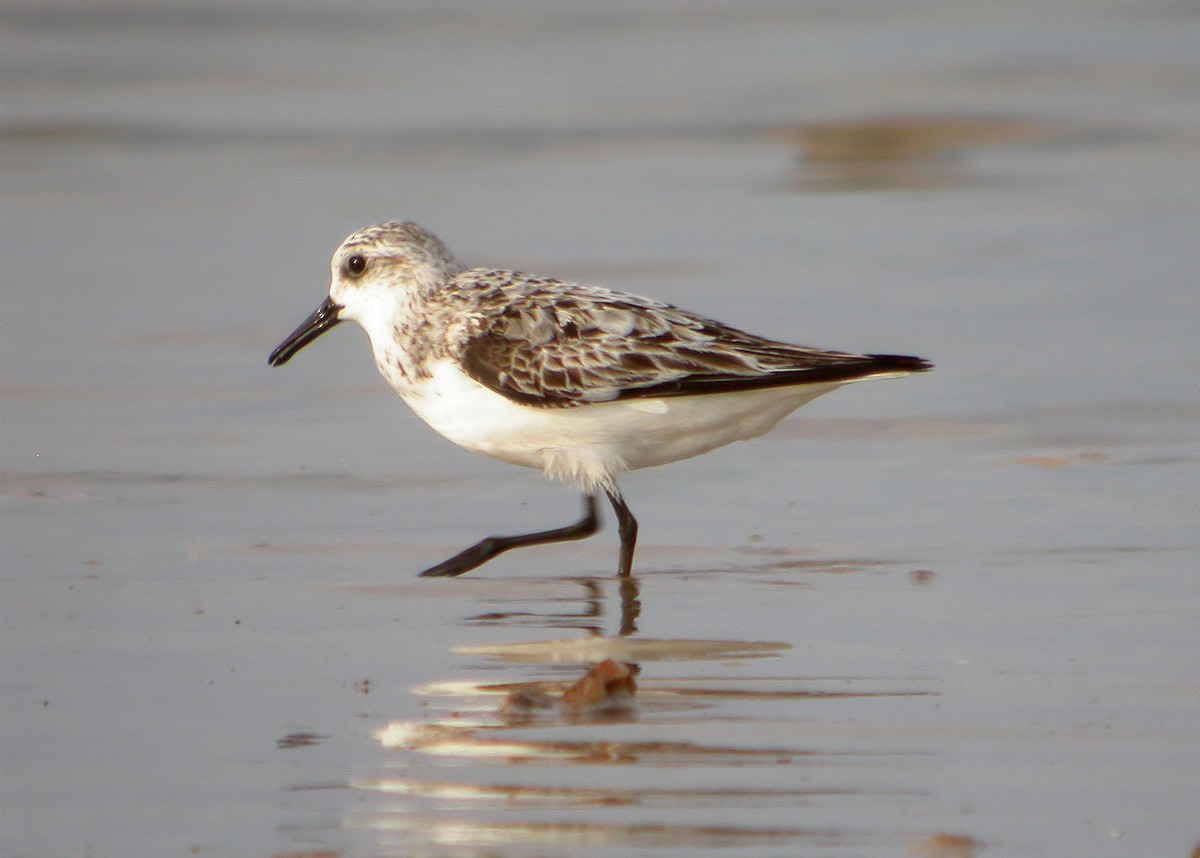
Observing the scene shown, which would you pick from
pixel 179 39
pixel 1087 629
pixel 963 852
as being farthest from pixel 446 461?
pixel 179 39

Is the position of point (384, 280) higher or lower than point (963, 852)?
higher

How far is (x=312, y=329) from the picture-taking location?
7293mm

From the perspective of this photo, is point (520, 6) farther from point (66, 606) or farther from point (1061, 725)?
point (1061, 725)

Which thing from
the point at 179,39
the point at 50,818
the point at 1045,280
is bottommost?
the point at 50,818

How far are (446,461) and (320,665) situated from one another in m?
2.64

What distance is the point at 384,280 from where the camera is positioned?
6.89 meters

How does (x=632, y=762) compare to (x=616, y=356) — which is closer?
(x=632, y=762)

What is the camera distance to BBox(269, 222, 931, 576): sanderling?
632cm

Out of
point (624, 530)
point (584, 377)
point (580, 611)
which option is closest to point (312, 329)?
point (584, 377)

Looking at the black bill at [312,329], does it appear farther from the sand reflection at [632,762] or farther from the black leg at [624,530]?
the sand reflection at [632,762]

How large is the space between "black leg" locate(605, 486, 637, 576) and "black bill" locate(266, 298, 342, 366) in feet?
4.80

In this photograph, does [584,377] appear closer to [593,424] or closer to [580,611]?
[593,424]

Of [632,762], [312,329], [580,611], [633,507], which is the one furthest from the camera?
[312,329]

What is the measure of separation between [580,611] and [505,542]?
1.95ft
